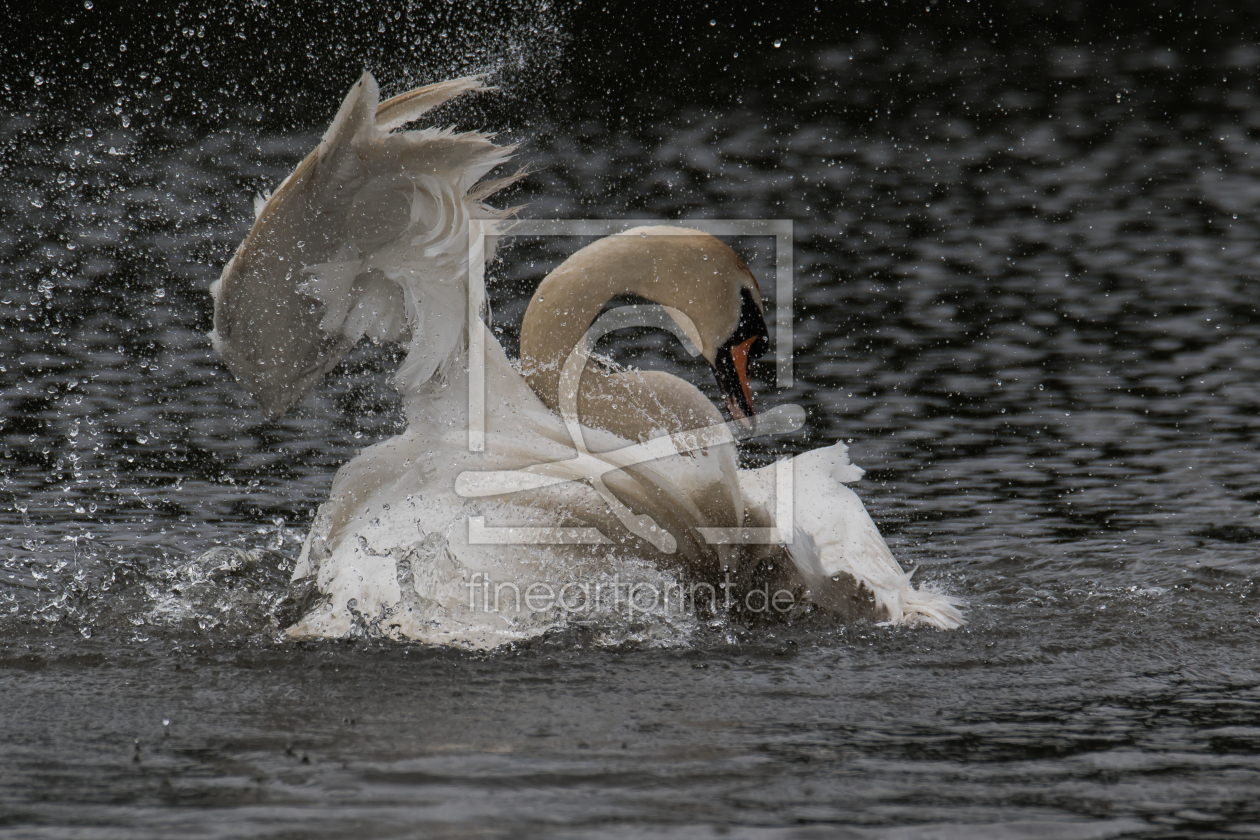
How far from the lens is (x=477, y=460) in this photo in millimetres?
4355

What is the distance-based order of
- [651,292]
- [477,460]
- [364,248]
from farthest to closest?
[651,292]
[364,248]
[477,460]

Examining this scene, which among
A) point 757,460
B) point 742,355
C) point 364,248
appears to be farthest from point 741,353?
point 757,460

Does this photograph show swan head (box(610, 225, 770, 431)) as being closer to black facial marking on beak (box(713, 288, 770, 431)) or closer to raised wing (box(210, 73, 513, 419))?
black facial marking on beak (box(713, 288, 770, 431))

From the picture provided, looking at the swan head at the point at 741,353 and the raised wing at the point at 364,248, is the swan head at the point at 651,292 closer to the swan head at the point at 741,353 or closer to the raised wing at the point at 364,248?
the swan head at the point at 741,353

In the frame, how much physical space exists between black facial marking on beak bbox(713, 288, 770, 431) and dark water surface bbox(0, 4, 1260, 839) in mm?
986

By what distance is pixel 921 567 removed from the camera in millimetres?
5703

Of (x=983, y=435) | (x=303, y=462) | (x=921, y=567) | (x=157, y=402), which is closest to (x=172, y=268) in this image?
(x=157, y=402)

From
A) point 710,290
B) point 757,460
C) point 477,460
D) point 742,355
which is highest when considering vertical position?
point 710,290

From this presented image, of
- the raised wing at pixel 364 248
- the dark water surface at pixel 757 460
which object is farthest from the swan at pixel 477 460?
the dark water surface at pixel 757 460

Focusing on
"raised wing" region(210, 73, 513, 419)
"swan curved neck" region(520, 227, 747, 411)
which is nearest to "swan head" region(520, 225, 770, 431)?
"swan curved neck" region(520, 227, 747, 411)

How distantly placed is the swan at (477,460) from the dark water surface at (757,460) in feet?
0.60

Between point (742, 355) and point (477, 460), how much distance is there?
1.40 meters

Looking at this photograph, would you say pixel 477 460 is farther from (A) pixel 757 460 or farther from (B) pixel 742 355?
(A) pixel 757 460

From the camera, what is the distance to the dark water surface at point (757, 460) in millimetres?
3357
